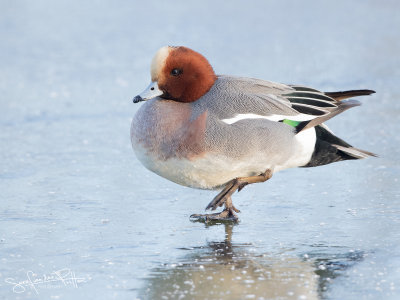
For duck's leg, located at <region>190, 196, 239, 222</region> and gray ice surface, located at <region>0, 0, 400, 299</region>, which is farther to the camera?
duck's leg, located at <region>190, 196, 239, 222</region>

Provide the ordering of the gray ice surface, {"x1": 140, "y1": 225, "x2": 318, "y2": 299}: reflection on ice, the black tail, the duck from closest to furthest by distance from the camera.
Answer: {"x1": 140, "y1": 225, "x2": 318, "y2": 299}: reflection on ice < the gray ice surface < the duck < the black tail

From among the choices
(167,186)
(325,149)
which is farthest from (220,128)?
(167,186)

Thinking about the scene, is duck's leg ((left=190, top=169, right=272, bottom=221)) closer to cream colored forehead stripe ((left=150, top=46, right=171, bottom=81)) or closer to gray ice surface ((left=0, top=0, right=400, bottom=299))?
gray ice surface ((left=0, top=0, right=400, bottom=299))

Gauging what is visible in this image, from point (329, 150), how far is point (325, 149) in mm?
28

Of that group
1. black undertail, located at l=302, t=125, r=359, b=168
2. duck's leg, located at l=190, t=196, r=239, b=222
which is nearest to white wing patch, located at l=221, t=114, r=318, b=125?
black undertail, located at l=302, t=125, r=359, b=168

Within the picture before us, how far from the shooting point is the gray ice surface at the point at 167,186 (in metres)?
3.33

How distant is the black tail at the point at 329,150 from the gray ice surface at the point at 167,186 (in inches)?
8.9

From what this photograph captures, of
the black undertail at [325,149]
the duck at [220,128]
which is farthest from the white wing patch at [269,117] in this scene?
the black undertail at [325,149]

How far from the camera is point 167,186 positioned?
198 inches

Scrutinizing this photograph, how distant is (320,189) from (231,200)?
709 millimetres

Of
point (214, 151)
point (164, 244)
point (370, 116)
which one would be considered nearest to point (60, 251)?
point (164, 244)

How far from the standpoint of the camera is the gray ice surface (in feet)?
10.9

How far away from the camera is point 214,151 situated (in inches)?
165

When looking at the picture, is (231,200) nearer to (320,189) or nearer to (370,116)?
(320,189)
